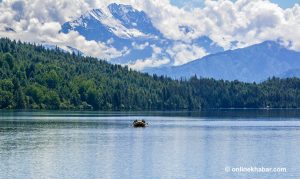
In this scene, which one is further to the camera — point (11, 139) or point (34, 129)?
point (34, 129)

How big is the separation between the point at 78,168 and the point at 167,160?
14222 millimetres

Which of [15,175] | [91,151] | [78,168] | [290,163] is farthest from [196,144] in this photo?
[15,175]

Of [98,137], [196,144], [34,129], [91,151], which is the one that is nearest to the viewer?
[91,151]

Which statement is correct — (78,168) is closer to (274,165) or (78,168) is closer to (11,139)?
(274,165)

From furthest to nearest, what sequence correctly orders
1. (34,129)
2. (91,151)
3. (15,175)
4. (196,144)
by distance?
(34,129), (196,144), (91,151), (15,175)

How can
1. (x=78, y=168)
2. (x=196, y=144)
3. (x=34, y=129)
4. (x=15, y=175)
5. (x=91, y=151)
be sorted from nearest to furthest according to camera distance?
(x=15, y=175) → (x=78, y=168) → (x=91, y=151) → (x=196, y=144) → (x=34, y=129)

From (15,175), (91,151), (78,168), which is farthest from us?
(91,151)

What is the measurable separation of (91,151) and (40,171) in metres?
23.5

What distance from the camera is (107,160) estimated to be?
3762 inches

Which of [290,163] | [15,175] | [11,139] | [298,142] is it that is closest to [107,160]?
[15,175]

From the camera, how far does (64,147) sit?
114 m

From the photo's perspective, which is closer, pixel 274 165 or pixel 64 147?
pixel 274 165

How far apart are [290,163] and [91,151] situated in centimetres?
3058

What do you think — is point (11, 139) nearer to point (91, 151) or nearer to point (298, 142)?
point (91, 151)
